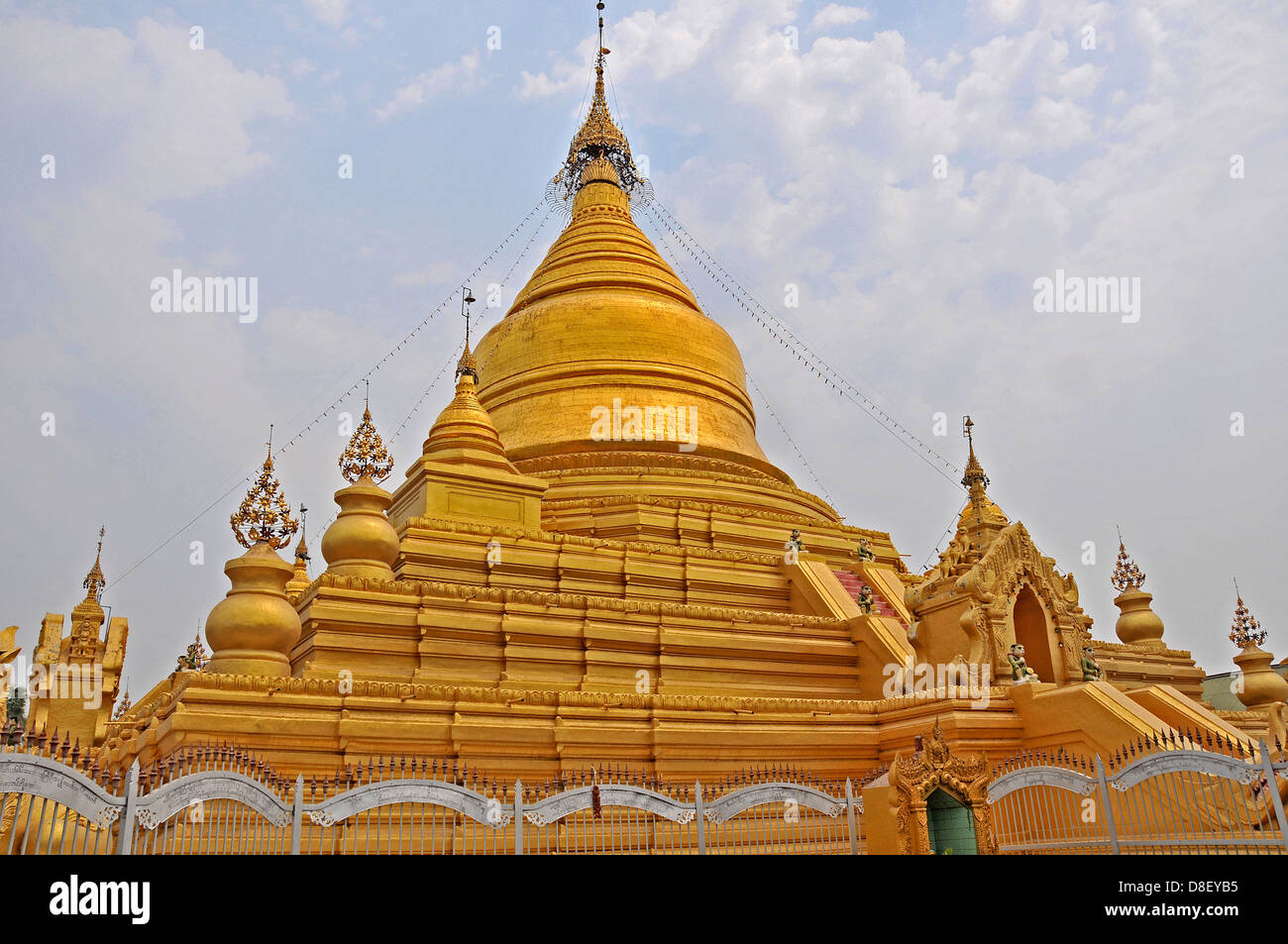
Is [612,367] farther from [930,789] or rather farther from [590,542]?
[930,789]

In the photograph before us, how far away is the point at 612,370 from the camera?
84.1 feet

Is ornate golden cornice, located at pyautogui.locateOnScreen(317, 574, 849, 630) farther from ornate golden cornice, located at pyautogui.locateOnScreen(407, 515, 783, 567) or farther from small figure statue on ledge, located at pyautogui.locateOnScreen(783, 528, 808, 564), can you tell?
small figure statue on ledge, located at pyautogui.locateOnScreen(783, 528, 808, 564)

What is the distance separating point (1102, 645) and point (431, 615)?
56.0 ft

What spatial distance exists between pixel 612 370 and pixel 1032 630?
1297 centimetres

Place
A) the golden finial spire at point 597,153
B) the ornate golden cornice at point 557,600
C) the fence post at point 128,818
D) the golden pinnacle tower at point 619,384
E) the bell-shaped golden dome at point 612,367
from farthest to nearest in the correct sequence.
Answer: the golden finial spire at point 597,153 → the bell-shaped golden dome at point 612,367 → the golden pinnacle tower at point 619,384 → the ornate golden cornice at point 557,600 → the fence post at point 128,818

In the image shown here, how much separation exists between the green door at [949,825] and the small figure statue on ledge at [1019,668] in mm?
5641

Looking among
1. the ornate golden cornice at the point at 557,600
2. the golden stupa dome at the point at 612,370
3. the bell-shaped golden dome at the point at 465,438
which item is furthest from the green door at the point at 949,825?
the golden stupa dome at the point at 612,370

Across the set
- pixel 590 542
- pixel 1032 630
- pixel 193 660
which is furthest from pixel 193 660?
pixel 1032 630

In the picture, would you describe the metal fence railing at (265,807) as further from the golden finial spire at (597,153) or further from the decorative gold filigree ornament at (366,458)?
the golden finial spire at (597,153)

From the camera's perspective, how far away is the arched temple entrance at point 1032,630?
1664cm
